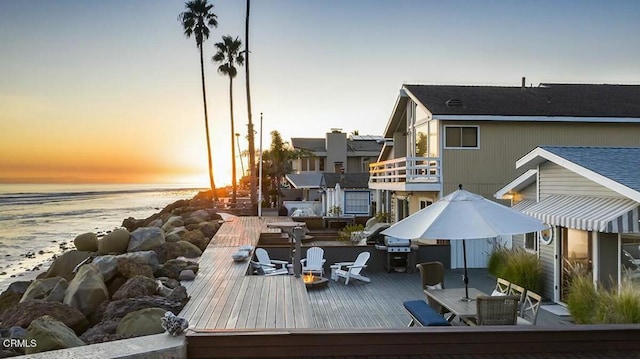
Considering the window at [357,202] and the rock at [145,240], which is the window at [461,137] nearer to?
the rock at [145,240]

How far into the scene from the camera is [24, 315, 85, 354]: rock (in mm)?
6027

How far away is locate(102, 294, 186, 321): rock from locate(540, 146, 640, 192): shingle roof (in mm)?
8122

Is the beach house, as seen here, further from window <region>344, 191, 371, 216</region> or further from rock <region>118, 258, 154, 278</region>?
window <region>344, 191, 371, 216</region>

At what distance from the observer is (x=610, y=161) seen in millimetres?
10641

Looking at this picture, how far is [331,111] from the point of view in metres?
52.5

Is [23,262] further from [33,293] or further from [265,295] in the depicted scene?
[265,295]

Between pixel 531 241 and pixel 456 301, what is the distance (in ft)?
20.8

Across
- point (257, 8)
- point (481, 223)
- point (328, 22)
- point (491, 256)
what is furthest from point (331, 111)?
point (481, 223)

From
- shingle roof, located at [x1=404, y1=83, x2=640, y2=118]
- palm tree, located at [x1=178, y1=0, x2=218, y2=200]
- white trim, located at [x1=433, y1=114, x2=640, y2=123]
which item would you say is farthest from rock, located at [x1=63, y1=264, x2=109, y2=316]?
palm tree, located at [x1=178, y1=0, x2=218, y2=200]

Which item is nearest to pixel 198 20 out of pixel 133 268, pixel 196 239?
pixel 196 239

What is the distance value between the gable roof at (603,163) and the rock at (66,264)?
13.9m

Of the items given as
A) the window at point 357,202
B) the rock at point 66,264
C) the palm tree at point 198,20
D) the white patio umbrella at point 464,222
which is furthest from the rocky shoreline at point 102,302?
the palm tree at point 198,20

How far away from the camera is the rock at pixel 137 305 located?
771 cm

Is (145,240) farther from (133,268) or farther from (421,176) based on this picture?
(421,176)
